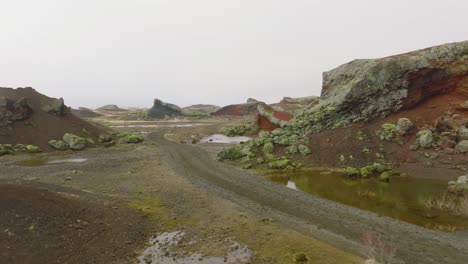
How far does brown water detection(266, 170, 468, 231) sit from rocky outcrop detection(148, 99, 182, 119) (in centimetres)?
10361

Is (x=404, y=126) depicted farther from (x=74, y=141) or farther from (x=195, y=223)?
(x=74, y=141)

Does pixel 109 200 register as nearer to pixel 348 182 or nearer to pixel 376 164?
pixel 348 182

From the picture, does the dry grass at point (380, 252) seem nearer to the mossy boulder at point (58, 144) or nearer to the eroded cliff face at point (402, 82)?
the eroded cliff face at point (402, 82)

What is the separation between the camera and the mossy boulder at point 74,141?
54.4m

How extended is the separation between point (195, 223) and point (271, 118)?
39207 millimetres

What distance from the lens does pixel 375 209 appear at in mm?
25688

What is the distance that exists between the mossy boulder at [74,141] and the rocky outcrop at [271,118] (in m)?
32.2

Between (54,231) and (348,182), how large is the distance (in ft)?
87.4

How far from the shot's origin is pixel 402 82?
45.1m

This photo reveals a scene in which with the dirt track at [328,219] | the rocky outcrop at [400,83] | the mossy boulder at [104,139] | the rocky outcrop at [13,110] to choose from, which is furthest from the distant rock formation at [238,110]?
the dirt track at [328,219]

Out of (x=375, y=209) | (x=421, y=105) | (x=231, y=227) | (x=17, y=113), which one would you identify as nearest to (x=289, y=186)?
(x=375, y=209)

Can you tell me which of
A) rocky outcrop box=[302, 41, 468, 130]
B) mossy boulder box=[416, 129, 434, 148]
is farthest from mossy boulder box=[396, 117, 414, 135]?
rocky outcrop box=[302, 41, 468, 130]

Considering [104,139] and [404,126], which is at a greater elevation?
[404,126]

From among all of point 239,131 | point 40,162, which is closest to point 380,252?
point 40,162
